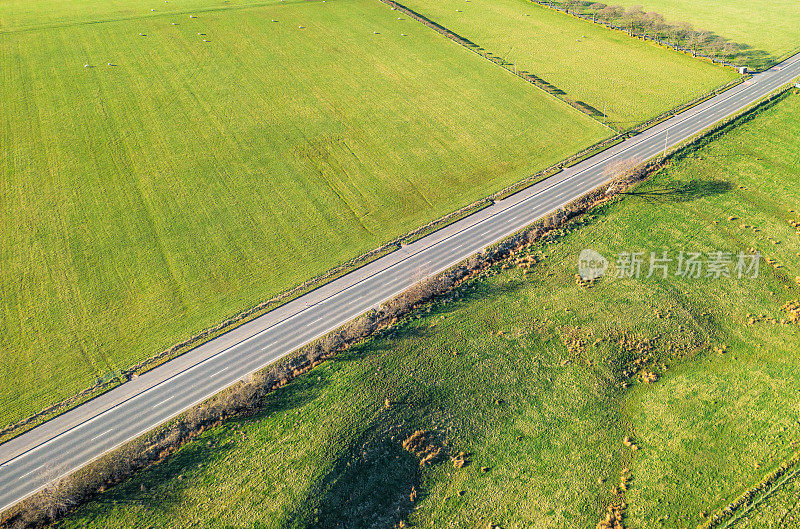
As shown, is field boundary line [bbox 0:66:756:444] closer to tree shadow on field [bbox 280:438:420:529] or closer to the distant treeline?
tree shadow on field [bbox 280:438:420:529]

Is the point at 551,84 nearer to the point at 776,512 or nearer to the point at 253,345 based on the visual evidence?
the point at 253,345

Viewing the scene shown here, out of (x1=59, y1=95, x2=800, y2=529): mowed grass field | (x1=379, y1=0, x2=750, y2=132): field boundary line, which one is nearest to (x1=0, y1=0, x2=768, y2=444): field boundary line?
(x1=379, y1=0, x2=750, y2=132): field boundary line

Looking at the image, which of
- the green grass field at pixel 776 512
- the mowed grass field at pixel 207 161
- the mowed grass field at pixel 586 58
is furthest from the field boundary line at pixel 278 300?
the green grass field at pixel 776 512

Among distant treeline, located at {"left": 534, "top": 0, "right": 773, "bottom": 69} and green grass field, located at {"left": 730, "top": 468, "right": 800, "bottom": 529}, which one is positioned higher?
distant treeline, located at {"left": 534, "top": 0, "right": 773, "bottom": 69}

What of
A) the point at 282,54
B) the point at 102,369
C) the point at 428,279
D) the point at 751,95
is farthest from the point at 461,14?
the point at 102,369

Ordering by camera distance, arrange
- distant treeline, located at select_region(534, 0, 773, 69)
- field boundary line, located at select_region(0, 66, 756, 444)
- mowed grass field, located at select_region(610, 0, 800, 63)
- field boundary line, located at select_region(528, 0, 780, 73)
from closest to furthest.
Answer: field boundary line, located at select_region(0, 66, 756, 444) < field boundary line, located at select_region(528, 0, 780, 73) < distant treeline, located at select_region(534, 0, 773, 69) < mowed grass field, located at select_region(610, 0, 800, 63)

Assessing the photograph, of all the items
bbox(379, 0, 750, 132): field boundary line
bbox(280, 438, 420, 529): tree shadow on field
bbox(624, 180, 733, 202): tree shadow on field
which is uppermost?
bbox(379, 0, 750, 132): field boundary line

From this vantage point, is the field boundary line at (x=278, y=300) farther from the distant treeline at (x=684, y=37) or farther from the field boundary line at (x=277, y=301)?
the distant treeline at (x=684, y=37)
